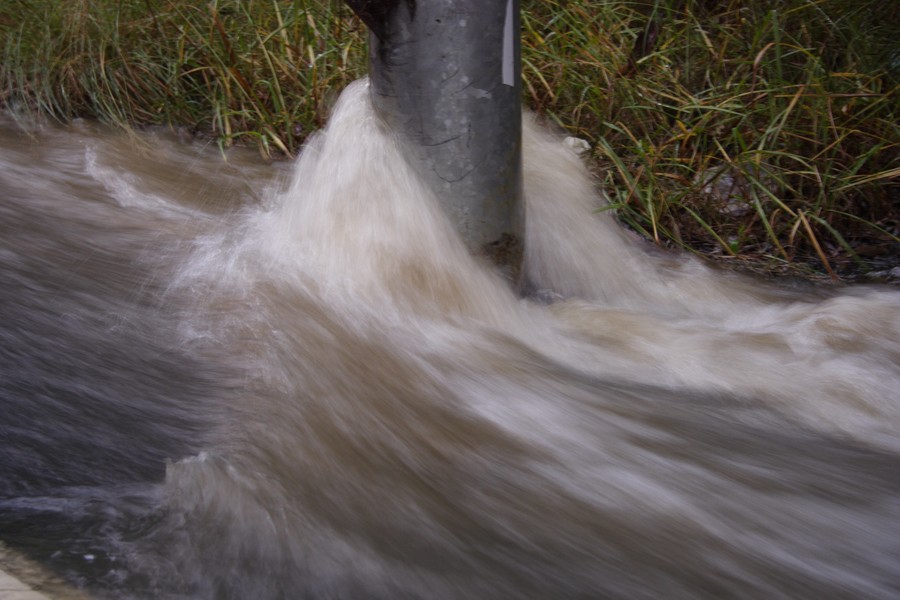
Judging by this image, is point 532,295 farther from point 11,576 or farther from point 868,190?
point 11,576

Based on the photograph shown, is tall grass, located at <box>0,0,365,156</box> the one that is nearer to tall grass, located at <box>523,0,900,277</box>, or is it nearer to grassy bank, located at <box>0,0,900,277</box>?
grassy bank, located at <box>0,0,900,277</box>

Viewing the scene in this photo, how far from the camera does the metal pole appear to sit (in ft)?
7.38

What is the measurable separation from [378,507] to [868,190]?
2.68 metres

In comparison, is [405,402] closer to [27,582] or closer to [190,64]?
[27,582]

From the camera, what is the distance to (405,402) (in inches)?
78.1

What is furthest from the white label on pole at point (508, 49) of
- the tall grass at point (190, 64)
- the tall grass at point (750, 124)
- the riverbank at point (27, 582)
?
the riverbank at point (27, 582)

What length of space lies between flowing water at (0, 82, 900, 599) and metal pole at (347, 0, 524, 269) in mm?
86

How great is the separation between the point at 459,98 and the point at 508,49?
0.20m

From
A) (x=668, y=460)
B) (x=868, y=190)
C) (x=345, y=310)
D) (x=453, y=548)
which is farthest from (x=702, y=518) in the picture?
(x=868, y=190)

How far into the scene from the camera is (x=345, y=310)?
2.34 m

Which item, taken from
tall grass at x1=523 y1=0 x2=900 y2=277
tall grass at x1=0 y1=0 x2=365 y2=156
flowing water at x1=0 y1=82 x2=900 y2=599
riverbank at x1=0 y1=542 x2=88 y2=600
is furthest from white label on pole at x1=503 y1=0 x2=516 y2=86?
riverbank at x1=0 y1=542 x2=88 y2=600

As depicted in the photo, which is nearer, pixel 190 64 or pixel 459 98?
pixel 459 98

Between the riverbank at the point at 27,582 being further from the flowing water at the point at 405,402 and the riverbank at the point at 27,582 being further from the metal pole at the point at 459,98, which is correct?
the metal pole at the point at 459,98

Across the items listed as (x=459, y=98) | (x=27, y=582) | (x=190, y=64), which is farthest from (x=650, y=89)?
(x=27, y=582)
